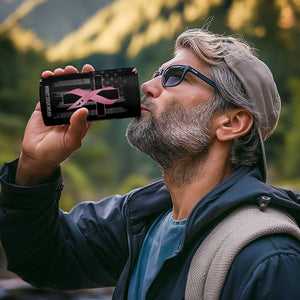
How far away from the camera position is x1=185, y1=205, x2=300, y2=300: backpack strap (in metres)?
Result: 1.15

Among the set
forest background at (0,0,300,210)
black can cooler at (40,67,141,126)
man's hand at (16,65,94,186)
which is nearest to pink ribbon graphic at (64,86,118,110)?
black can cooler at (40,67,141,126)

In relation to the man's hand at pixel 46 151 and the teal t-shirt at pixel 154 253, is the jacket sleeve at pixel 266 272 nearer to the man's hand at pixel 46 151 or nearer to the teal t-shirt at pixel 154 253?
the teal t-shirt at pixel 154 253

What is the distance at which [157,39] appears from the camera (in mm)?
6246

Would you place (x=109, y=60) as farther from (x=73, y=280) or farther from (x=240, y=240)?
(x=240, y=240)

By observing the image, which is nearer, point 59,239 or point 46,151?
point 46,151

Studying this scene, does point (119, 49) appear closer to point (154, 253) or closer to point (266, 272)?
point (154, 253)

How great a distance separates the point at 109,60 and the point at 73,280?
4855 millimetres

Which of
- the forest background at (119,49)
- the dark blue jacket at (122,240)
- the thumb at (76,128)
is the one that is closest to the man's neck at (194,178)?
the dark blue jacket at (122,240)

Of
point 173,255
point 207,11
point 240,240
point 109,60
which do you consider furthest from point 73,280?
point 207,11

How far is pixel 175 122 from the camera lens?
156 centimetres

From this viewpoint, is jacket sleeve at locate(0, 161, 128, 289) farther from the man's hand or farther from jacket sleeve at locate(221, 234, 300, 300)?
jacket sleeve at locate(221, 234, 300, 300)

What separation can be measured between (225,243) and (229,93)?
0.60 meters

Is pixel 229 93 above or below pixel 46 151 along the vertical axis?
above

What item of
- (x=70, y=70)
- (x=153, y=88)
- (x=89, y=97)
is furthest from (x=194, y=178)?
(x=70, y=70)
